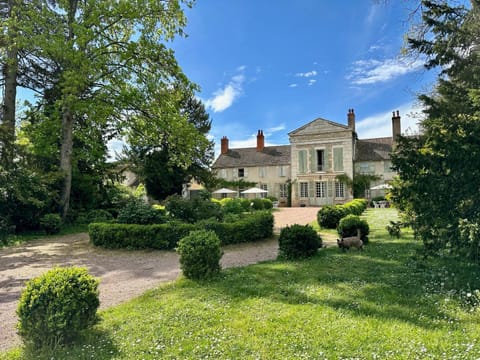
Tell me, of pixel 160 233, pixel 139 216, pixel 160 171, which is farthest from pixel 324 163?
pixel 160 233

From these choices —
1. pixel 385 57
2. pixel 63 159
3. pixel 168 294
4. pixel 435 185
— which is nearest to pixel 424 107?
pixel 385 57

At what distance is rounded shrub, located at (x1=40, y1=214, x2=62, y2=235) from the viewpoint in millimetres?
11711

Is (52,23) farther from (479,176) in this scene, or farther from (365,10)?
(479,176)

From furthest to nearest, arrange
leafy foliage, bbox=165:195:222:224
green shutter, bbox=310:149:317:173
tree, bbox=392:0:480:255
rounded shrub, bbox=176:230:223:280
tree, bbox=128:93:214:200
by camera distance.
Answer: green shutter, bbox=310:149:317:173
tree, bbox=128:93:214:200
leafy foliage, bbox=165:195:222:224
rounded shrub, bbox=176:230:223:280
tree, bbox=392:0:480:255

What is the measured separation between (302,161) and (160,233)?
79.1 ft

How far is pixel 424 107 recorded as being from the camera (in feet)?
23.9

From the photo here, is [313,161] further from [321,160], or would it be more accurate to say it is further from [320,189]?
[320,189]

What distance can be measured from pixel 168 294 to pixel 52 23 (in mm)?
13185

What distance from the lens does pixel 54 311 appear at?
3.02 meters

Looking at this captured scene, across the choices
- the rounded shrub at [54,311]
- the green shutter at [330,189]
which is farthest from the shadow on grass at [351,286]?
the green shutter at [330,189]

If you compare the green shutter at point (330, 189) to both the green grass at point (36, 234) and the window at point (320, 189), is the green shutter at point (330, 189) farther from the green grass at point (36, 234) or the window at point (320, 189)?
the green grass at point (36, 234)

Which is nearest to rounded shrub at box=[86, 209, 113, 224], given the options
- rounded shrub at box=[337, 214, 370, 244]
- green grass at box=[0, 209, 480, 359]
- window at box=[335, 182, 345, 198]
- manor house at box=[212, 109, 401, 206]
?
rounded shrub at box=[337, 214, 370, 244]

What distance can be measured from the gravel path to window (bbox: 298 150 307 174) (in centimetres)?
2218

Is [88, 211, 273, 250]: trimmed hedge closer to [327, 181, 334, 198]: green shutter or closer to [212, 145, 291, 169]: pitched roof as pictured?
[327, 181, 334, 198]: green shutter
